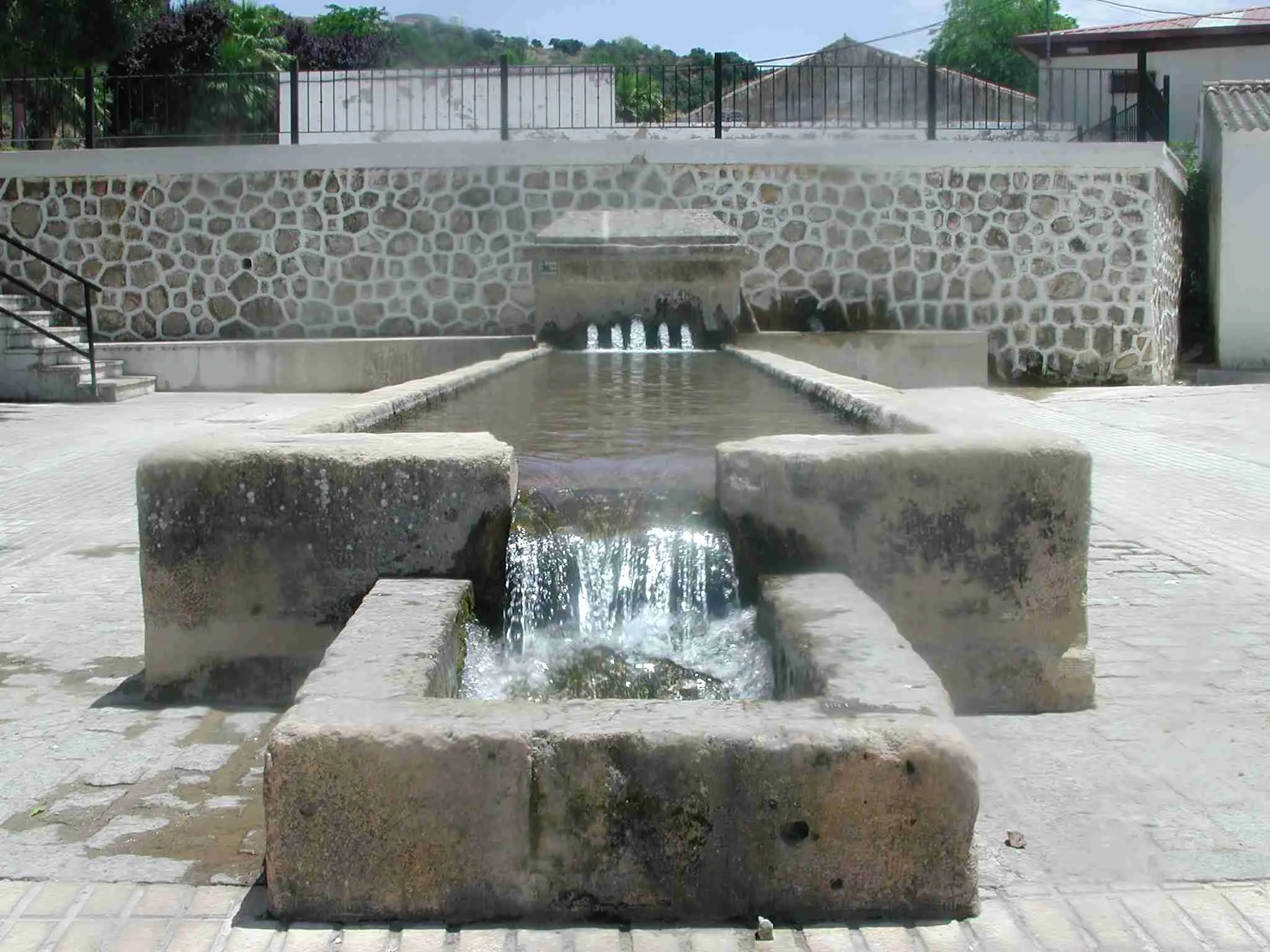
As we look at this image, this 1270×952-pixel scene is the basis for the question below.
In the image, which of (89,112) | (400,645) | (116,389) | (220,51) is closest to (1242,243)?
(116,389)

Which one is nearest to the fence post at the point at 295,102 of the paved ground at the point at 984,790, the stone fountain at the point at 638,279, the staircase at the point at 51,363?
the staircase at the point at 51,363

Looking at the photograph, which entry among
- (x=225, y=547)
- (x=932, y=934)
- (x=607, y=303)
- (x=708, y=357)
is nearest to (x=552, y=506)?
(x=225, y=547)

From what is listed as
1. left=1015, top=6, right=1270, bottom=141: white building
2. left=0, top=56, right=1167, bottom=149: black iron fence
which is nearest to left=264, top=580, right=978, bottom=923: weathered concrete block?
left=0, top=56, right=1167, bottom=149: black iron fence

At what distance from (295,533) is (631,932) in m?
1.64

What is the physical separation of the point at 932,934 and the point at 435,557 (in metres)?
1.72

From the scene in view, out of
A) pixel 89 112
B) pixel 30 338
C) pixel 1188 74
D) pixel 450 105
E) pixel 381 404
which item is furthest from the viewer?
pixel 1188 74

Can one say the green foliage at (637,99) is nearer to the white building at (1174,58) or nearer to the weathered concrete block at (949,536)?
the white building at (1174,58)

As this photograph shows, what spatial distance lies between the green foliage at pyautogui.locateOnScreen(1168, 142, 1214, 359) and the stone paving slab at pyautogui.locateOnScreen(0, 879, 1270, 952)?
1523 cm

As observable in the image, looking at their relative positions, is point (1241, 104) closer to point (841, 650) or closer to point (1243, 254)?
point (1243, 254)

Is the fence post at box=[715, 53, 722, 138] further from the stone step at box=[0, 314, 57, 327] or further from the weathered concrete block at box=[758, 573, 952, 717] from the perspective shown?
the weathered concrete block at box=[758, 573, 952, 717]

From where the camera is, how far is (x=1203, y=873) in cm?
270

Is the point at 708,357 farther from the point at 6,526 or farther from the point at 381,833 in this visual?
the point at 381,833

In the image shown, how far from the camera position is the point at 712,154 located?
13.8 metres

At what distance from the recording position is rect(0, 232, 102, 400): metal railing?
12.4 metres
